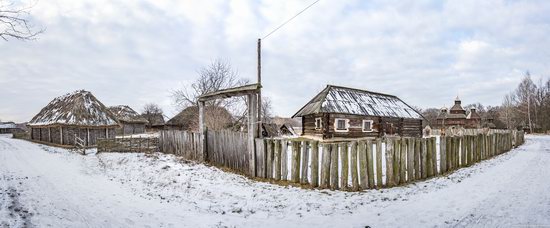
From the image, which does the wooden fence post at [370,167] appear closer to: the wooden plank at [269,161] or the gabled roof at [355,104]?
the wooden plank at [269,161]

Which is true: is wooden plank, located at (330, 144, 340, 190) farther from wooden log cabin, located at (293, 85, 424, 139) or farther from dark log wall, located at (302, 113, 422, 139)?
dark log wall, located at (302, 113, 422, 139)

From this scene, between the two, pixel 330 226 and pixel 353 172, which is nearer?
pixel 330 226

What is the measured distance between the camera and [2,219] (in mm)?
4590

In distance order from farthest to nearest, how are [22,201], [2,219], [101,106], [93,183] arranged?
[101,106]
[93,183]
[22,201]
[2,219]

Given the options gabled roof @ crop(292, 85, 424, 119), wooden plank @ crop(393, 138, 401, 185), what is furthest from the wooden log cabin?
wooden plank @ crop(393, 138, 401, 185)

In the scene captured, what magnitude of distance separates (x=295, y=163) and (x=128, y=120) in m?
43.8

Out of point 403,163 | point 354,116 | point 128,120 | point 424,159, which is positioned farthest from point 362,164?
point 128,120

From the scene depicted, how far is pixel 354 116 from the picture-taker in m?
24.5

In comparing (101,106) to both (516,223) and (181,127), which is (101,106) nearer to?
(181,127)

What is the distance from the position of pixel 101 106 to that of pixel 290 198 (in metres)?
29.1

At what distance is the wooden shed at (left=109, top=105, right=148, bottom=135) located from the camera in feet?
149

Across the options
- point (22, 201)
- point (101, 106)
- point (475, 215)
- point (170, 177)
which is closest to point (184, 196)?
point (170, 177)

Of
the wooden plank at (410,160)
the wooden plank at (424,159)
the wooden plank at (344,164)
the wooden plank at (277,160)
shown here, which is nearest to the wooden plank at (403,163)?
the wooden plank at (410,160)

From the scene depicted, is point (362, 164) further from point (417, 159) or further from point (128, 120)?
point (128, 120)
